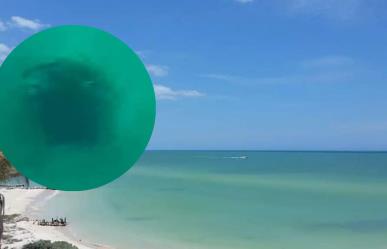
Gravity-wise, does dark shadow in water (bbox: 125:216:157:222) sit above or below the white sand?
below

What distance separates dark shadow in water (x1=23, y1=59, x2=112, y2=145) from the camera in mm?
2482

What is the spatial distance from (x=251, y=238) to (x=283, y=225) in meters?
5.28

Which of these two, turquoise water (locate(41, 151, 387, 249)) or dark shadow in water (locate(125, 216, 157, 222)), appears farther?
dark shadow in water (locate(125, 216, 157, 222))

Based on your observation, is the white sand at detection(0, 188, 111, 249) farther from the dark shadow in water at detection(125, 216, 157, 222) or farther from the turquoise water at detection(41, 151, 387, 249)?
the dark shadow in water at detection(125, 216, 157, 222)

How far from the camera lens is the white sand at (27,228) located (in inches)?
638


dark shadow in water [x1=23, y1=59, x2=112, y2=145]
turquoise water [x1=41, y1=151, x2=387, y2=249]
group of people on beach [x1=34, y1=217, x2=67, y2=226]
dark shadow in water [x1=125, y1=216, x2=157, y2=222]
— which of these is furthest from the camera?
dark shadow in water [x1=125, y1=216, x2=157, y2=222]

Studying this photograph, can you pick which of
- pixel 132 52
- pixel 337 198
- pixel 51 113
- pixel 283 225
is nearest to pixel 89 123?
pixel 51 113

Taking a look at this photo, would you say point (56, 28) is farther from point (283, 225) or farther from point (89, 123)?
point (283, 225)

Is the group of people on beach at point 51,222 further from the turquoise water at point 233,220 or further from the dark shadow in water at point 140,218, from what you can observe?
the dark shadow in water at point 140,218
